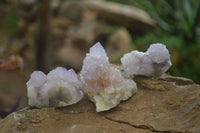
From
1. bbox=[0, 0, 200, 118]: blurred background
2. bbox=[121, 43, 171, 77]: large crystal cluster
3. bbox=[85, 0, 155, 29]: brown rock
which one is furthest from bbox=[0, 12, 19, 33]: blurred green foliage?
bbox=[121, 43, 171, 77]: large crystal cluster

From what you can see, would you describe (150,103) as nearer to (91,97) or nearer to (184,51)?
(91,97)

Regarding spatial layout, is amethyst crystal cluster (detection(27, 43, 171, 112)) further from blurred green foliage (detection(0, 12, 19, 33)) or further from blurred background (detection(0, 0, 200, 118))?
blurred green foliage (detection(0, 12, 19, 33))

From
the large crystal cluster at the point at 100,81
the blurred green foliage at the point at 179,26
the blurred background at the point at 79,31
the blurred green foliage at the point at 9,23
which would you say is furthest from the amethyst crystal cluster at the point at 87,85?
the blurred green foliage at the point at 9,23

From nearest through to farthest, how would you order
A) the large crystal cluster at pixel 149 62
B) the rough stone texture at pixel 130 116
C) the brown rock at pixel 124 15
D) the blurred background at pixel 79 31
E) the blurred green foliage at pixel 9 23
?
the rough stone texture at pixel 130 116, the large crystal cluster at pixel 149 62, the blurred background at pixel 79 31, the blurred green foliage at pixel 9 23, the brown rock at pixel 124 15

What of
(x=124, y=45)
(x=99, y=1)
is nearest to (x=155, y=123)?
(x=124, y=45)

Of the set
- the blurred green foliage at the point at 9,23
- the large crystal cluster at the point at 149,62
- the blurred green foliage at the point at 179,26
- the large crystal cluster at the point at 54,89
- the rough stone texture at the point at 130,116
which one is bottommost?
the rough stone texture at the point at 130,116

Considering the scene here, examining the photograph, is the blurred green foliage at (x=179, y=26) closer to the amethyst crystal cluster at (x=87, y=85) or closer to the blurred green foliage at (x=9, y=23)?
the blurred green foliage at (x=9, y=23)
